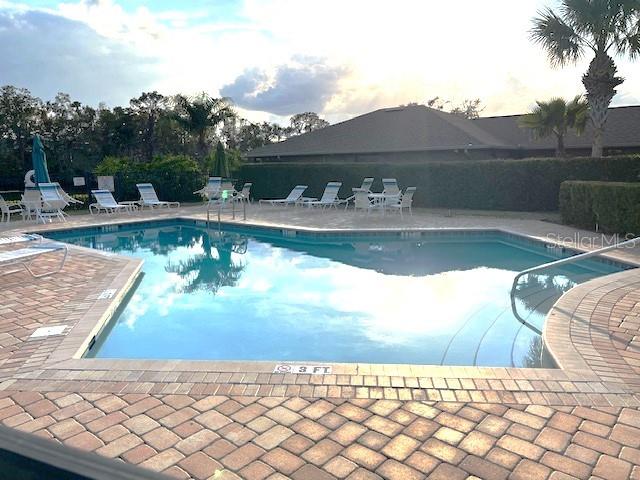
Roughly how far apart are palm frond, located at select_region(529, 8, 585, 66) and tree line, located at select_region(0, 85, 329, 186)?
15.4m

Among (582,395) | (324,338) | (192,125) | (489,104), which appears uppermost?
(489,104)

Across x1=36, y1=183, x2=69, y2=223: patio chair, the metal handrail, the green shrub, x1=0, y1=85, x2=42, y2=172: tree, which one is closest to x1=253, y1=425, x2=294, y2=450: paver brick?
the metal handrail

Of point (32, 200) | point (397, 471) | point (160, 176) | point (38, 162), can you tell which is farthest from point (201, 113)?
point (397, 471)

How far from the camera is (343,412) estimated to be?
120 inches

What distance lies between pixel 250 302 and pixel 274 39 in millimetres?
7383

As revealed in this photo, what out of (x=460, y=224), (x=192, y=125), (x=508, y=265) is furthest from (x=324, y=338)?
(x=192, y=125)

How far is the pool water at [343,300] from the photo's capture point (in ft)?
16.8

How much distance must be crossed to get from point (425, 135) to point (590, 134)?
25.1ft

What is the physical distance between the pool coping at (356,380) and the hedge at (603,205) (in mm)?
7994

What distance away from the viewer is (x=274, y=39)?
11.3 m

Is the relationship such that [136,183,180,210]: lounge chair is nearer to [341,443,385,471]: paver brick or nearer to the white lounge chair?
the white lounge chair

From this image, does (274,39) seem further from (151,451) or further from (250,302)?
(151,451)

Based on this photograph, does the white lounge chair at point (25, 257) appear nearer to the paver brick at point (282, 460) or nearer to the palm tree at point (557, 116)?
the paver brick at point (282, 460)

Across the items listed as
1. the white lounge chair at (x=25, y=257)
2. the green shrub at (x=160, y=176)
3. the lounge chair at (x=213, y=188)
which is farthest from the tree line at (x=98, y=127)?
the white lounge chair at (x=25, y=257)
